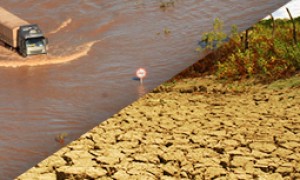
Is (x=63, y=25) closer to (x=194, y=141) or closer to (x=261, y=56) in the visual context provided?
(x=261, y=56)

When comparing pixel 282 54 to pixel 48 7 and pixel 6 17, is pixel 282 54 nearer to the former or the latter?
pixel 6 17

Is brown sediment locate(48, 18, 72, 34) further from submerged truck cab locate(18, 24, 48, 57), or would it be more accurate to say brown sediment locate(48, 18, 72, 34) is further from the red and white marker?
the red and white marker

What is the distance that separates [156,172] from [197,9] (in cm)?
1364

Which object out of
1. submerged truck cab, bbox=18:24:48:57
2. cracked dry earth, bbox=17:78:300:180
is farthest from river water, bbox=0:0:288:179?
cracked dry earth, bbox=17:78:300:180

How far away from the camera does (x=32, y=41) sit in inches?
701

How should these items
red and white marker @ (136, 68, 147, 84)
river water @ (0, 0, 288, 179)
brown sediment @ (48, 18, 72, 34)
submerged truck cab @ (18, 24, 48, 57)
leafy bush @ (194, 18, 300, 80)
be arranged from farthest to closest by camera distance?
Result: 1. brown sediment @ (48, 18, 72, 34)
2. submerged truck cab @ (18, 24, 48, 57)
3. red and white marker @ (136, 68, 147, 84)
4. leafy bush @ (194, 18, 300, 80)
5. river water @ (0, 0, 288, 179)

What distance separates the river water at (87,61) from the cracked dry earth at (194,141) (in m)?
1.21

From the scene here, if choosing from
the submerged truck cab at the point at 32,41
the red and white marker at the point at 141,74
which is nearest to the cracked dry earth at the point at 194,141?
the red and white marker at the point at 141,74

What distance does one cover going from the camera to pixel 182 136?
11188 mm

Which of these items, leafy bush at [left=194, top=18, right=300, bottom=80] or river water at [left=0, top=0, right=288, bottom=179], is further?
leafy bush at [left=194, top=18, right=300, bottom=80]

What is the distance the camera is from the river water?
43.4 ft

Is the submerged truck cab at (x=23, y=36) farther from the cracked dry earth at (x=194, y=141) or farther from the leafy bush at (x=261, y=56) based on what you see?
the cracked dry earth at (x=194, y=141)

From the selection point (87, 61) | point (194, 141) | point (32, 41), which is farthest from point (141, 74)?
point (194, 141)

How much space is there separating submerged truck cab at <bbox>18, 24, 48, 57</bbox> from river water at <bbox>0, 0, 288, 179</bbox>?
0.35 m
